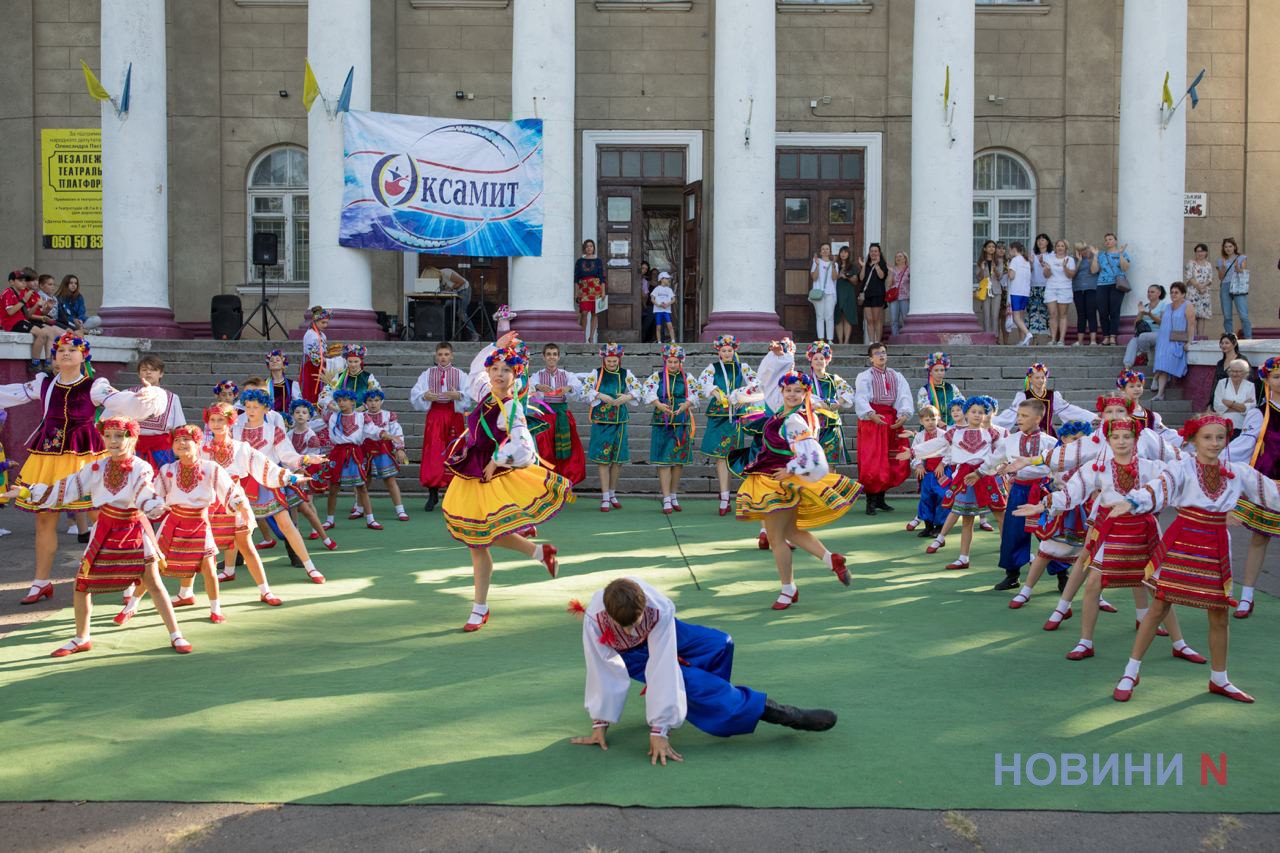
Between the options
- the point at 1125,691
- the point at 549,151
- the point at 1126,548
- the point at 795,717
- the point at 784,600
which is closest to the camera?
the point at 795,717

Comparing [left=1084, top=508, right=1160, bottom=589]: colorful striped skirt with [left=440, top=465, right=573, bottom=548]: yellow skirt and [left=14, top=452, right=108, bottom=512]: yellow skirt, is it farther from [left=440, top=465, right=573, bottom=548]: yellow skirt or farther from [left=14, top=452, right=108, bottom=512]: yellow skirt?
[left=14, top=452, right=108, bottom=512]: yellow skirt

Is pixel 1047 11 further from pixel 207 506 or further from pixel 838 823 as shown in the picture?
pixel 838 823

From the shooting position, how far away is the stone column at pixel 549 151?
18312 mm

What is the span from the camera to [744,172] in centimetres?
1842

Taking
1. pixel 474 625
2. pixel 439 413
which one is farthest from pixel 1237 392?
pixel 474 625

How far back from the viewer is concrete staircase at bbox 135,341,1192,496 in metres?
17.1

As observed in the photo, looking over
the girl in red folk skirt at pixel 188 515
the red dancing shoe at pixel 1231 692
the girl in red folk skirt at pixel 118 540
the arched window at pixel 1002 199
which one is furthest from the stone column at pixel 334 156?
the red dancing shoe at pixel 1231 692

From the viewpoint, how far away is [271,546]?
12055 millimetres

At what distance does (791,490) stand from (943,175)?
10.9m

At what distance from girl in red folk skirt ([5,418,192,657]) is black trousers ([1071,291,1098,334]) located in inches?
591

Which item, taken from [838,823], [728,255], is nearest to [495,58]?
[728,255]

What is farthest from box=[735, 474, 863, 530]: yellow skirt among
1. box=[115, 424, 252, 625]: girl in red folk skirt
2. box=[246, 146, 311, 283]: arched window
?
box=[246, 146, 311, 283]: arched window

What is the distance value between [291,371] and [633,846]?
13.5 m

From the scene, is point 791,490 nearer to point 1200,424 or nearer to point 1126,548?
point 1126,548
